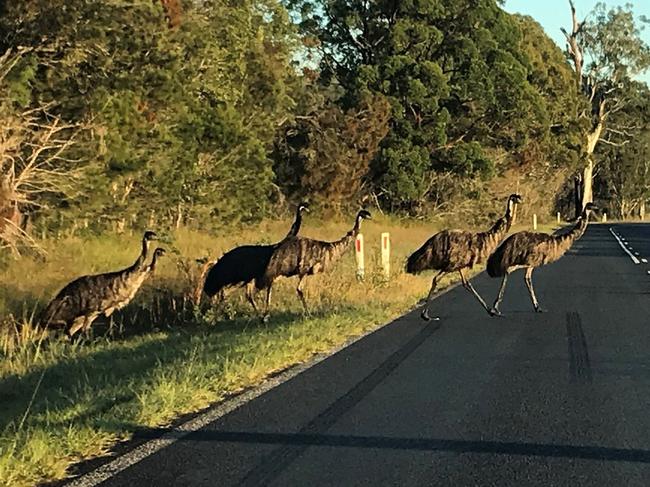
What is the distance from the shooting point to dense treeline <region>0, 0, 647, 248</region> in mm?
20688

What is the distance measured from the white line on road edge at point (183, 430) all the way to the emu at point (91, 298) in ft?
16.6

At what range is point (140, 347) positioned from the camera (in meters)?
13.8

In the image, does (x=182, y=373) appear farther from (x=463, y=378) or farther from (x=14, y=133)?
(x=14, y=133)

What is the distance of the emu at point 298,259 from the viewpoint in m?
15.9

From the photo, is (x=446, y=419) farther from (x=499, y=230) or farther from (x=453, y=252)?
(x=499, y=230)

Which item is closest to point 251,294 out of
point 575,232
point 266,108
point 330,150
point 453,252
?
point 453,252

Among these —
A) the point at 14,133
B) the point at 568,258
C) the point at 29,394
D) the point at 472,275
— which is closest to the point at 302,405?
the point at 29,394

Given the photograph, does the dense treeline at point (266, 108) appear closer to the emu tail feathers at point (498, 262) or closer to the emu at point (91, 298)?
the emu at point (91, 298)

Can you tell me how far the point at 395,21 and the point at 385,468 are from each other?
127 ft

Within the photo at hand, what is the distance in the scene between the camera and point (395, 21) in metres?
43.4

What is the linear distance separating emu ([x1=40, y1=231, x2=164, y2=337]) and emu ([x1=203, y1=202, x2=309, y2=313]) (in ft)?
3.78

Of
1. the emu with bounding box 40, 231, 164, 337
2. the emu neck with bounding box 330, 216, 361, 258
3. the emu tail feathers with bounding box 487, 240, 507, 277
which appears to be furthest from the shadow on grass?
the emu tail feathers with bounding box 487, 240, 507, 277

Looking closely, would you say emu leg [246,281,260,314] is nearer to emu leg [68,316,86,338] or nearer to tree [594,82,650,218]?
emu leg [68,316,86,338]

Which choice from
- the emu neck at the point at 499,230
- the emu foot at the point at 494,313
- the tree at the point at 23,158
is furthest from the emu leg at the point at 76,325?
the emu neck at the point at 499,230
